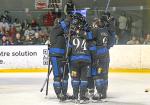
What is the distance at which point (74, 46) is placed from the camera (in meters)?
9.30

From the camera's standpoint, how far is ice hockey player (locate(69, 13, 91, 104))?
923 cm

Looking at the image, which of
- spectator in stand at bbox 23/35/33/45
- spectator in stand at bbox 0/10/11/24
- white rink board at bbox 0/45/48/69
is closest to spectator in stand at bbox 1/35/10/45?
white rink board at bbox 0/45/48/69

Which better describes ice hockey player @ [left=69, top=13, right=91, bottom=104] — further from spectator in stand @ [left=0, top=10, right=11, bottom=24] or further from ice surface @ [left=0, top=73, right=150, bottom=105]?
spectator in stand @ [left=0, top=10, right=11, bottom=24]

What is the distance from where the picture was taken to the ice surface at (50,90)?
9.85m

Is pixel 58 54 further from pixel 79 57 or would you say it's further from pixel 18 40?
pixel 18 40

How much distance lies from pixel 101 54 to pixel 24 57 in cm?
765

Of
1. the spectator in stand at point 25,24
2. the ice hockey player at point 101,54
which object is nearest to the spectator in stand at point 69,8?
the ice hockey player at point 101,54

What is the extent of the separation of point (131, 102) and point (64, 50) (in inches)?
62.9

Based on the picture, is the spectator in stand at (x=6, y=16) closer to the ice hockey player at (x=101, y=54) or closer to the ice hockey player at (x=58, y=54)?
the ice hockey player at (x=101, y=54)

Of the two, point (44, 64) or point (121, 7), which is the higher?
point (121, 7)

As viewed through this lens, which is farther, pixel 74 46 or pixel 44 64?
pixel 44 64

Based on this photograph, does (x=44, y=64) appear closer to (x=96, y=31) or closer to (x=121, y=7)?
(x=121, y=7)

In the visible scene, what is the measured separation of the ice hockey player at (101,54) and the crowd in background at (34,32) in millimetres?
6920

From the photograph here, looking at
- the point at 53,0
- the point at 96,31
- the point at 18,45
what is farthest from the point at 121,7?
the point at 96,31
